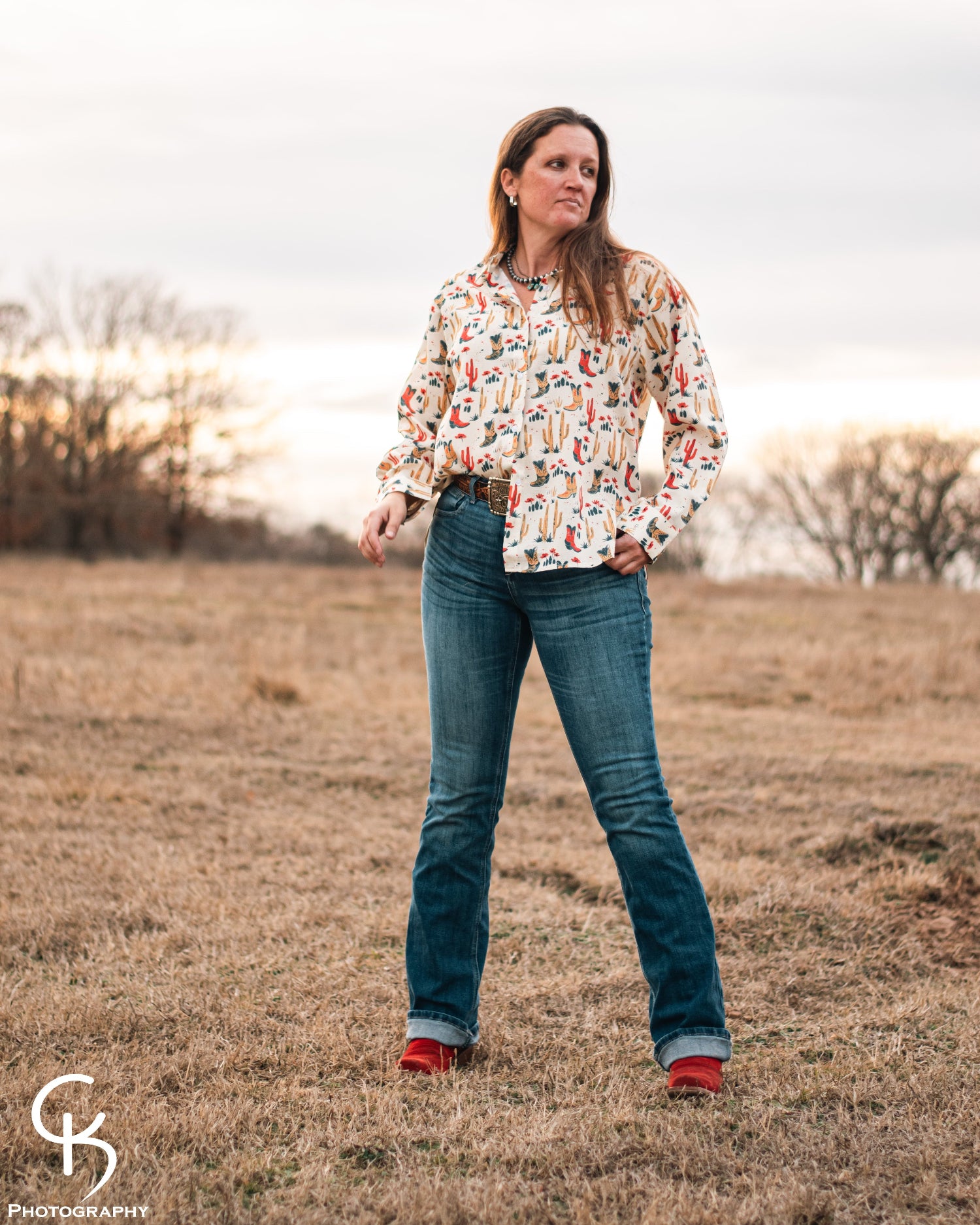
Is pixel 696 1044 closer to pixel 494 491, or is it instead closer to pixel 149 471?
pixel 494 491

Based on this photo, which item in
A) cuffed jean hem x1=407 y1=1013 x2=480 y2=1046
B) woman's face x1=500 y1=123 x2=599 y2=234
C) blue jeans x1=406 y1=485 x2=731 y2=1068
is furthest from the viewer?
cuffed jean hem x1=407 y1=1013 x2=480 y2=1046

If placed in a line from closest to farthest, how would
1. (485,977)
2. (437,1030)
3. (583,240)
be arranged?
1. (583,240)
2. (437,1030)
3. (485,977)

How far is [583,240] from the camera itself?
2596 millimetres

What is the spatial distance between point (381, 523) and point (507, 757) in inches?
24.5

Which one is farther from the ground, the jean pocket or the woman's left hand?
the jean pocket

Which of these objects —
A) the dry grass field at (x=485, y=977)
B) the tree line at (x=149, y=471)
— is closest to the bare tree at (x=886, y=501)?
the tree line at (x=149, y=471)

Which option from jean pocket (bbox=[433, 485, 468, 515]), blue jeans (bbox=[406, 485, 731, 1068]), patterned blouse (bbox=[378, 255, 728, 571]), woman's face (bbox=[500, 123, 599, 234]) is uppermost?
woman's face (bbox=[500, 123, 599, 234])

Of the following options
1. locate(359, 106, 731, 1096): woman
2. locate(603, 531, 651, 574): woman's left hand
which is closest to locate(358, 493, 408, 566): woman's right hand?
locate(359, 106, 731, 1096): woman

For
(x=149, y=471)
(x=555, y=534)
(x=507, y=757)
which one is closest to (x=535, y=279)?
(x=555, y=534)

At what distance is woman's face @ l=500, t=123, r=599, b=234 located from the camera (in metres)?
2.60

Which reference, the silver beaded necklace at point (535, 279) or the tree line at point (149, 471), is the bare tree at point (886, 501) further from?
the silver beaded necklace at point (535, 279)

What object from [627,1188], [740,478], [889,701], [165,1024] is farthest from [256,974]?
→ [740,478]

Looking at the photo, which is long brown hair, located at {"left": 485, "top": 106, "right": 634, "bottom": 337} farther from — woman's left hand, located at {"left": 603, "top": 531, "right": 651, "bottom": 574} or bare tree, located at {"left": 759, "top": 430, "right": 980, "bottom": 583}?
bare tree, located at {"left": 759, "top": 430, "right": 980, "bottom": 583}

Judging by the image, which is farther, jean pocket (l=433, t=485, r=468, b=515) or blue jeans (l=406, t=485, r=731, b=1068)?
jean pocket (l=433, t=485, r=468, b=515)
